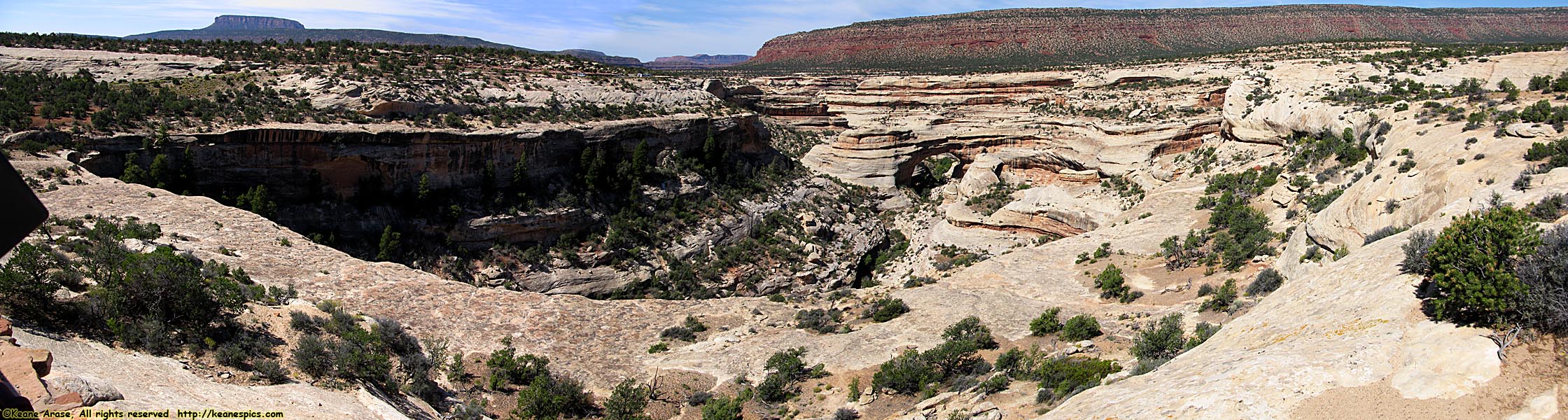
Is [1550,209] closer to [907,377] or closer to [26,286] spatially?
[907,377]

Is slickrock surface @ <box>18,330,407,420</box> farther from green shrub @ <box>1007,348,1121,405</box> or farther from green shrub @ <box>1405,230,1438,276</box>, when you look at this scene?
green shrub @ <box>1405,230,1438,276</box>

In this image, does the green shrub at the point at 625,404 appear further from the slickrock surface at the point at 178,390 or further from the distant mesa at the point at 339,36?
the distant mesa at the point at 339,36

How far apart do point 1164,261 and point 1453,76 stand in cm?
1748

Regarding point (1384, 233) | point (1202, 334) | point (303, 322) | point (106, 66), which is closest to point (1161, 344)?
point (1202, 334)

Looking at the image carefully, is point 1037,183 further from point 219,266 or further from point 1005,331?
point 219,266

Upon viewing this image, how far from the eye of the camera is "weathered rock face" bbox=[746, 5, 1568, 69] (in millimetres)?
89812

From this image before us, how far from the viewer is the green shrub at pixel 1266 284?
1455 cm

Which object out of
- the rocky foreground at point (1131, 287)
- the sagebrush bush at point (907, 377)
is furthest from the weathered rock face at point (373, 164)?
the sagebrush bush at point (907, 377)

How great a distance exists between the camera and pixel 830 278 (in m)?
30.3

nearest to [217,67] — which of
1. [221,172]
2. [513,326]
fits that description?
[221,172]

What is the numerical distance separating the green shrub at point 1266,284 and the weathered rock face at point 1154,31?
69.7m

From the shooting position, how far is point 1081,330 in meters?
14.6

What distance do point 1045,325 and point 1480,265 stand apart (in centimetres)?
811

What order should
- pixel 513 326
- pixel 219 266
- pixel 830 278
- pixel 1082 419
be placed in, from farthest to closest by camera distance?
pixel 830 278 < pixel 513 326 < pixel 219 266 < pixel 1082 419
